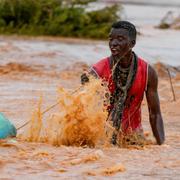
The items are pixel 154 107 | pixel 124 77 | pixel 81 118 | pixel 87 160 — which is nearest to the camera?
Result: pixel 87 160

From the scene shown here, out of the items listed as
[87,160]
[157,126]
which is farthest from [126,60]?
[87,160]

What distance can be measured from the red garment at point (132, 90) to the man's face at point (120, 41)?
0.15 m

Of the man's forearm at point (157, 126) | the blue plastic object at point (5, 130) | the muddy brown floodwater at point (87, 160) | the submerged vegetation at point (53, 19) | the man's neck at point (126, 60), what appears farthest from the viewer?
the submerged vegetation at point (53, 19)

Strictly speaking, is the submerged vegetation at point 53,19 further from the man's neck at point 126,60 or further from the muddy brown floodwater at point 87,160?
the man's neck at point 126,60

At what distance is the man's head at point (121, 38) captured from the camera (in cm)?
738

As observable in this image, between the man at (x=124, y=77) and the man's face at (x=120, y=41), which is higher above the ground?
the man's face at (x=120, y=41)

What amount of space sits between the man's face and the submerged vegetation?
45.0 ft

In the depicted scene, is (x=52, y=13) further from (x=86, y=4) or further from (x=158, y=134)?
(x=158, y=134)

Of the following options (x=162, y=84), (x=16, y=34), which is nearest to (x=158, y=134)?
(x=162, y=84)

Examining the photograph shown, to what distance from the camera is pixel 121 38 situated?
7414 mm

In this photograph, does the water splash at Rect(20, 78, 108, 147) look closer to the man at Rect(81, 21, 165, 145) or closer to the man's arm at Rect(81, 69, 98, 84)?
the man's arm at Rect(81, 69, 98, 84)

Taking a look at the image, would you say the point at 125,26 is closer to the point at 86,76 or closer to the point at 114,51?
the point at 114,51

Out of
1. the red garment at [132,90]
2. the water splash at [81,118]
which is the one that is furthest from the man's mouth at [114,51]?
the water splash at [81,118]

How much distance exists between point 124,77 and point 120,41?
0.36 meters
